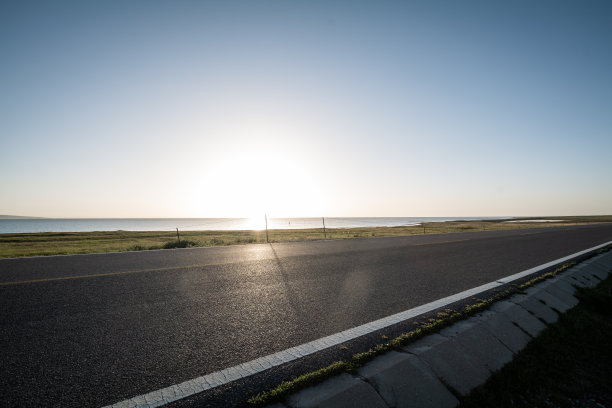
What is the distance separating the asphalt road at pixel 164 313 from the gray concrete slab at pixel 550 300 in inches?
40.7

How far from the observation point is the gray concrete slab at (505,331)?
3334 mm

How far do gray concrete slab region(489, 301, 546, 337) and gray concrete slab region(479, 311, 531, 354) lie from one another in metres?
0.13

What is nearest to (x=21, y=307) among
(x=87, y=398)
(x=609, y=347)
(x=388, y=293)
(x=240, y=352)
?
(x=87, y=398)

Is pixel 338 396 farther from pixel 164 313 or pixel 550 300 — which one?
pixel 550 300

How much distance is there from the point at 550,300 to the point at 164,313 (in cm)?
622

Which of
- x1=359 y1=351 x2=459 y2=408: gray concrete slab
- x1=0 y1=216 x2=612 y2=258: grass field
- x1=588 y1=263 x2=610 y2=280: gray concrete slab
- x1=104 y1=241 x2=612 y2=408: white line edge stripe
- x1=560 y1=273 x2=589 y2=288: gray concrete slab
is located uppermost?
x1=0 y1=216 x2=612 y2=258: grass field

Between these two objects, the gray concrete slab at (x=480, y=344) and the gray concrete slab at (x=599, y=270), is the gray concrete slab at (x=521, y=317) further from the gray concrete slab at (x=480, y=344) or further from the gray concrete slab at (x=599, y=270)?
the gray concrete slab at (x=599, y=270)

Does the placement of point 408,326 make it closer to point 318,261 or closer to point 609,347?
point 609,347

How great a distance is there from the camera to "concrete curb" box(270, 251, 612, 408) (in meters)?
2.18

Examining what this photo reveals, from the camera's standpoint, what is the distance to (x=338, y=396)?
2.11m

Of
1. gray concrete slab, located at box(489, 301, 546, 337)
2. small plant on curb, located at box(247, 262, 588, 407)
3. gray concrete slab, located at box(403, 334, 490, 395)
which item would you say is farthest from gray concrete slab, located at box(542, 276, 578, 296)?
gray concrete slab, located at box(403, 334, 490, 395)

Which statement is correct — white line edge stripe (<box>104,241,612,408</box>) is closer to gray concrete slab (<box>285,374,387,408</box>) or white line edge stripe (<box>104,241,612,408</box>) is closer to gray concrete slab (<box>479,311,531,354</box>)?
gray concrete slab (<box>285,374,387,408</box>)

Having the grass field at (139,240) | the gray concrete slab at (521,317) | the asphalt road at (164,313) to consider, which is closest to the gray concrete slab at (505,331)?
the gray concrete slab at (521,317)

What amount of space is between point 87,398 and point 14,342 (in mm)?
1709
